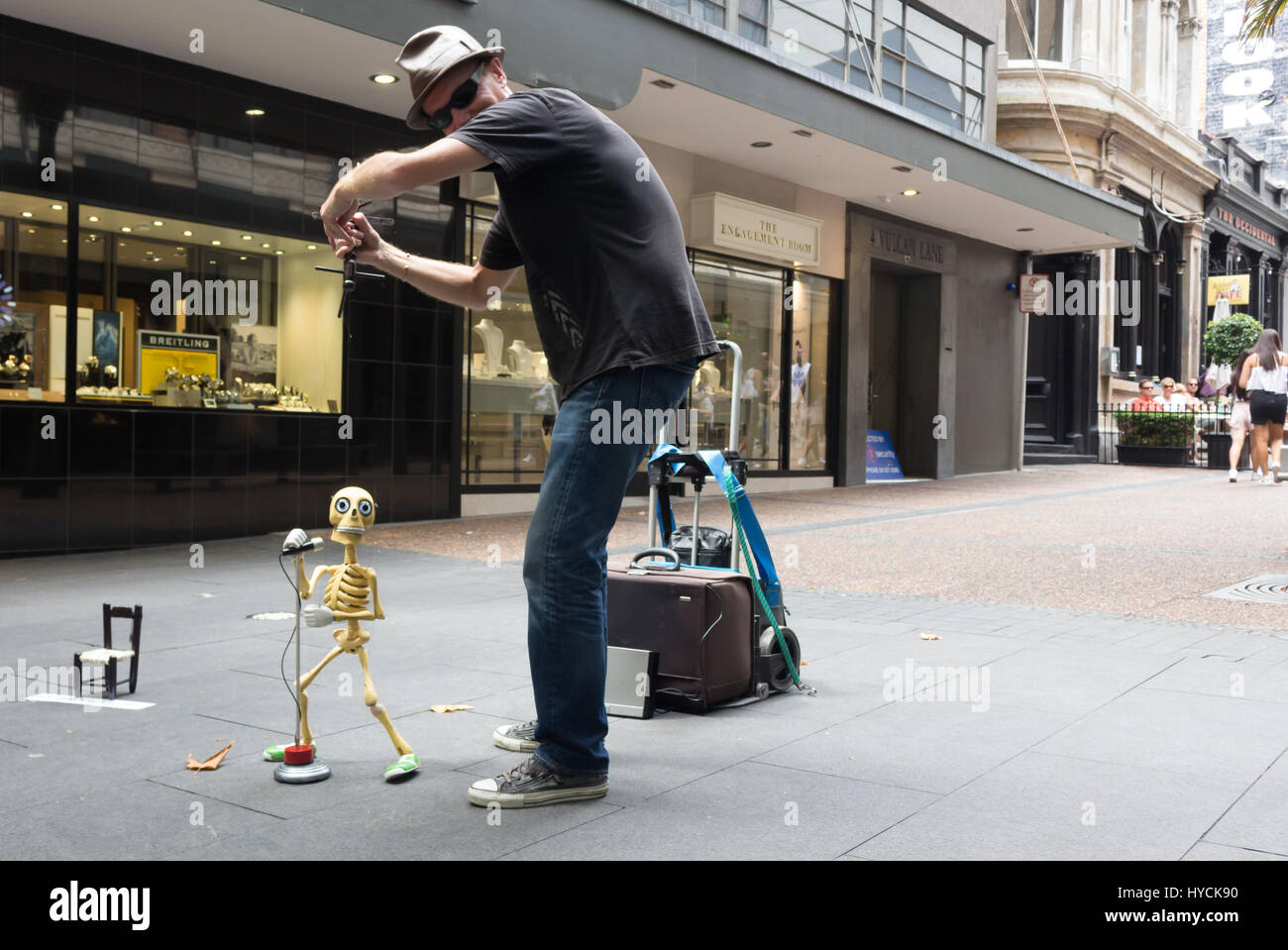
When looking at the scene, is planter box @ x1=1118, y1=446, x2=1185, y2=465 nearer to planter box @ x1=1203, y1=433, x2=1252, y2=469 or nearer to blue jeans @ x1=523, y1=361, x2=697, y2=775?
planter box @ x1=1203, y1=433, x2=1252, y2=469

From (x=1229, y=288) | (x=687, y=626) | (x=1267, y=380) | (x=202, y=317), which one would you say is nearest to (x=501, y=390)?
(x=202, y=317)

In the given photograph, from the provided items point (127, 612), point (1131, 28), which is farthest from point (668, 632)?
point (1131, 28)

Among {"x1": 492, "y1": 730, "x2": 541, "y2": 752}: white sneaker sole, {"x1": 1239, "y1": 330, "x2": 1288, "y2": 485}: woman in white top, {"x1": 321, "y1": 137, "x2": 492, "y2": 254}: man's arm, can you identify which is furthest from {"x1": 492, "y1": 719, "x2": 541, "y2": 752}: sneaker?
{"x1": 1239, "y1": 330, "x2": 1288, "y2": 485}: woman in white top

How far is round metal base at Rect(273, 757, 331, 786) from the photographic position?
3295mm

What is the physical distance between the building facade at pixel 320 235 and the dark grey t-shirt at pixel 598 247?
103 inches

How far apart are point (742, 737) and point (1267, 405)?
14.4 meters

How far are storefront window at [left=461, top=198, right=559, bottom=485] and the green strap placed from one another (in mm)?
8211

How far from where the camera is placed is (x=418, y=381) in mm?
11914

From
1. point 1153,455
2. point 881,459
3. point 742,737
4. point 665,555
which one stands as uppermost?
point 1153,455

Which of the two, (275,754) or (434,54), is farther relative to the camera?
(275,754)

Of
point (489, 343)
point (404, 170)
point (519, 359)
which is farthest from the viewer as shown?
point (519, 359)

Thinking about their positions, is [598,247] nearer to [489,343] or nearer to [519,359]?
[489,343]

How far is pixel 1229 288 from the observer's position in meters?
32.8

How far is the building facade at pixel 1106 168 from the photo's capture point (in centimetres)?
2392
